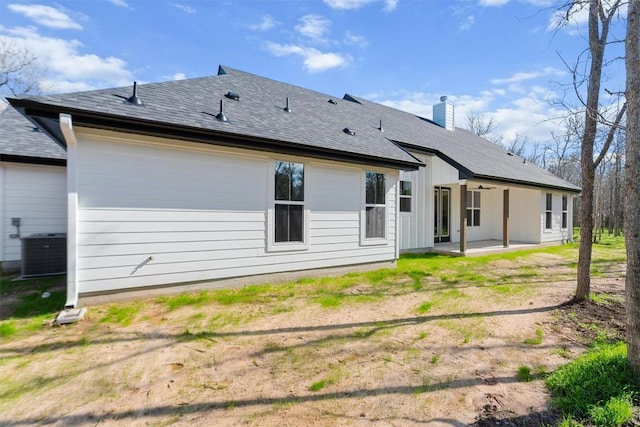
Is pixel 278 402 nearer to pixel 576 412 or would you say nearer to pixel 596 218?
pixel 576 412

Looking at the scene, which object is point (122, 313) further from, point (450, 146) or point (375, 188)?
point (450, 146)

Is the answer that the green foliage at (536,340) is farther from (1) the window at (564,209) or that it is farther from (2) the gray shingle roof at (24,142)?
(1) the window at (564,209)

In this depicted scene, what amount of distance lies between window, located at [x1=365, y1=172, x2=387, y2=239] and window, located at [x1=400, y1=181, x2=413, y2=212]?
8.85ft

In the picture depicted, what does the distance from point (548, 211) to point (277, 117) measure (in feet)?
44.7

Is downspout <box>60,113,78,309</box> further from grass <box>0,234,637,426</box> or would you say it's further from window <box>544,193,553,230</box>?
window <box>544,193,553,230</box>

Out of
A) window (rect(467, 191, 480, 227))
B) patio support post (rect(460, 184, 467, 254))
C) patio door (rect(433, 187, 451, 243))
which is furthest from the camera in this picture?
window (rect(467, 191, 480, 227))

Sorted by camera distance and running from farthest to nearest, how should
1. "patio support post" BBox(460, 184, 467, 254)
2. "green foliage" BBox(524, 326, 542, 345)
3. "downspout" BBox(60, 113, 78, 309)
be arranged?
"patio support post" BBox(460, 184, 467, 254)
"downspout" BBox(60, 113, 78, 309)
"green foliage" BBox(524, 326, 542, 345)

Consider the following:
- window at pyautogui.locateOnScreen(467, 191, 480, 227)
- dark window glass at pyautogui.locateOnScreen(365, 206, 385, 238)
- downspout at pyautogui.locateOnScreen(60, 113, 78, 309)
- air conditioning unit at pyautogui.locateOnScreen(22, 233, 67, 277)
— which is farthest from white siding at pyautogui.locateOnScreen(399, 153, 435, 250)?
air conditioning unit at pyautogui.locateOnScreen(22, 233, 67, 277)

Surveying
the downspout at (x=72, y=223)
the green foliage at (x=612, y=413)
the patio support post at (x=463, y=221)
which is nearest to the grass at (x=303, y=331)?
the green foliage at (x=612, y=413)

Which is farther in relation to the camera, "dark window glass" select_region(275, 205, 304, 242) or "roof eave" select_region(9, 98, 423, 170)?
"dark window glass" select_region(275, 205, 304, 242)

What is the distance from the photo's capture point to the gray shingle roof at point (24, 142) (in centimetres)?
707

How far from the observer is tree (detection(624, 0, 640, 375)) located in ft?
8.91

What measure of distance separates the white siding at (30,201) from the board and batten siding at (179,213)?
449cm

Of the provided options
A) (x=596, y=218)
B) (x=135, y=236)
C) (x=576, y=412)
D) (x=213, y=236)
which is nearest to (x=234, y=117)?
(x=213, y=236)
